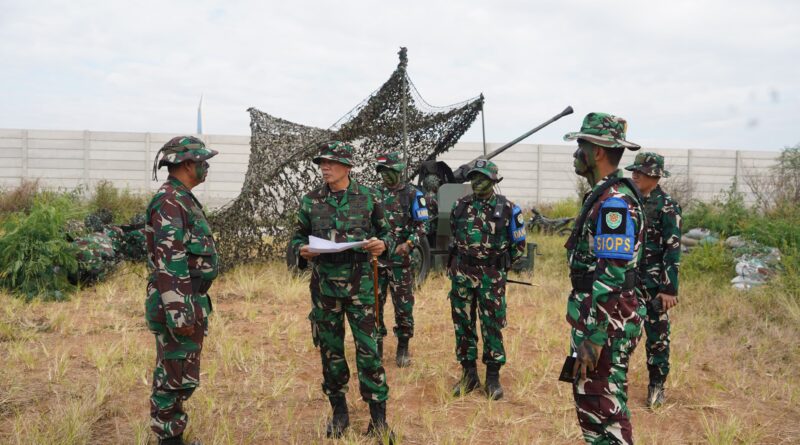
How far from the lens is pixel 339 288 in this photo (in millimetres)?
3502

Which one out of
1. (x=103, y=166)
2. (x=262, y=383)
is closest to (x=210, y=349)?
(x=262, y=383)

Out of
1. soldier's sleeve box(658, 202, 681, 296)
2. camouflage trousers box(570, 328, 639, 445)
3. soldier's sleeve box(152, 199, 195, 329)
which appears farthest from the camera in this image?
soldier's sleeve box(658, 202, 681, 296)

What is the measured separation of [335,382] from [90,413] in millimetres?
1580

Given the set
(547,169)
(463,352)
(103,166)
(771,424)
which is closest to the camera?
(771,424)

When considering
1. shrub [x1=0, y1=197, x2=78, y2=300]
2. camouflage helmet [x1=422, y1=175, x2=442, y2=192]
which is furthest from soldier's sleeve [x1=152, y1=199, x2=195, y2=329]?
camouflage helmet [x1=422, y1=175, x2=442, y2=192]

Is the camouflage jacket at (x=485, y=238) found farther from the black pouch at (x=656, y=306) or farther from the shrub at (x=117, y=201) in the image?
the shrub at (x=117, y=201)

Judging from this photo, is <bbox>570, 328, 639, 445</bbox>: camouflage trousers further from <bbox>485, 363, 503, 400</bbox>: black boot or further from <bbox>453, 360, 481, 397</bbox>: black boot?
<bbox>453, 360, 481, 397</bbox>: black boot

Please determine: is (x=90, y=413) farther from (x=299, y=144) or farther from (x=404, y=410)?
(x=299, y=144)

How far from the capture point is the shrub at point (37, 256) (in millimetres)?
7141

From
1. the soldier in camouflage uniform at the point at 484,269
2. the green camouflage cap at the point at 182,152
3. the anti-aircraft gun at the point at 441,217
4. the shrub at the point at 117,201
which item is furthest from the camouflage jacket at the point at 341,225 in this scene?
the shrub at the point at 117,201

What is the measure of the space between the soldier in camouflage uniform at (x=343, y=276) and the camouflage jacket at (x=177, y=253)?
59cm

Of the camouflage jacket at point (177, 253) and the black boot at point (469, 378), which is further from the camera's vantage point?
the black boot at point (469, 378)

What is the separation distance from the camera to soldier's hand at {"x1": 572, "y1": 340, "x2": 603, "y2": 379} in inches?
104

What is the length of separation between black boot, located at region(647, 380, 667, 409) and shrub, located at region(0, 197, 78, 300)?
21.2ft
